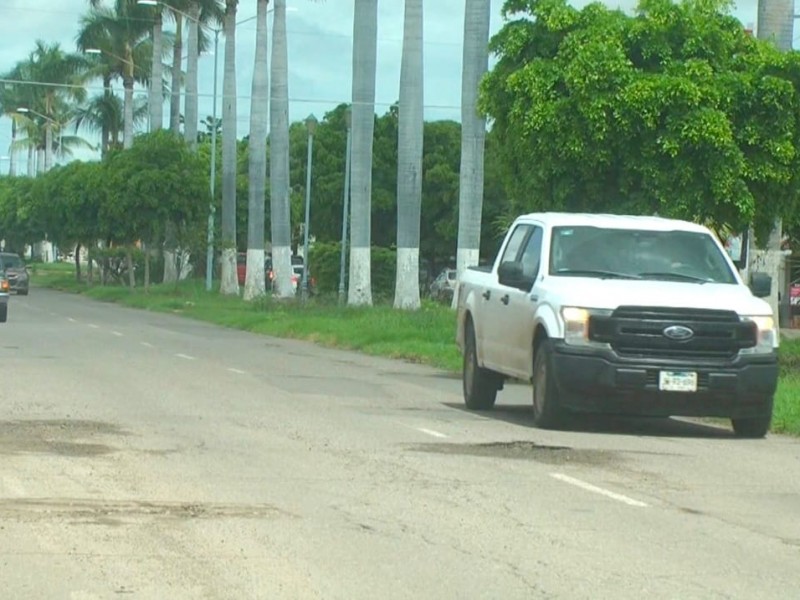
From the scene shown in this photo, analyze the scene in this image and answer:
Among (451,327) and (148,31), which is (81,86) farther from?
(451,327)

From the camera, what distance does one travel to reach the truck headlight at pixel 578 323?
15797 mm

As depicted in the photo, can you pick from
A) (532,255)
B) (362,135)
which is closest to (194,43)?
(362,135)

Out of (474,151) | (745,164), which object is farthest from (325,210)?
(745,164)

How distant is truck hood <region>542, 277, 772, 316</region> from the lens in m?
15.8

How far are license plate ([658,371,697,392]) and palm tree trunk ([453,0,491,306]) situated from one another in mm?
22839

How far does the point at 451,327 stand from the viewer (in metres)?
35.2

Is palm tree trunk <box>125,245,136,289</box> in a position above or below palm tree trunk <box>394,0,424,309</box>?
below

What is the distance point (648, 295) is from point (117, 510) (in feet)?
21.6

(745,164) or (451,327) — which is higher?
(745,164)

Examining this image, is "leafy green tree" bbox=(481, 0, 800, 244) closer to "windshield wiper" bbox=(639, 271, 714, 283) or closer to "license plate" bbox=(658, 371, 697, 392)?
"windshield wiper" bbox=(639, 271, 714, 283)

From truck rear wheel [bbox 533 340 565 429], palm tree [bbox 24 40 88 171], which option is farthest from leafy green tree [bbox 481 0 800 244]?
palm tree [bbox 24 40 88 171]

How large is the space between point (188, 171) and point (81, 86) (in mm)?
17931

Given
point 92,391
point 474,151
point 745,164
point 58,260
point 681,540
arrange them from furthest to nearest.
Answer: point 58,260, point 474,151, point 745,164, point 92,391, point 681,540

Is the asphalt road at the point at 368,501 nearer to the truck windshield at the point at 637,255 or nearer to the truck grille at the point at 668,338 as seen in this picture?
the truck grille at the point at 668,338
